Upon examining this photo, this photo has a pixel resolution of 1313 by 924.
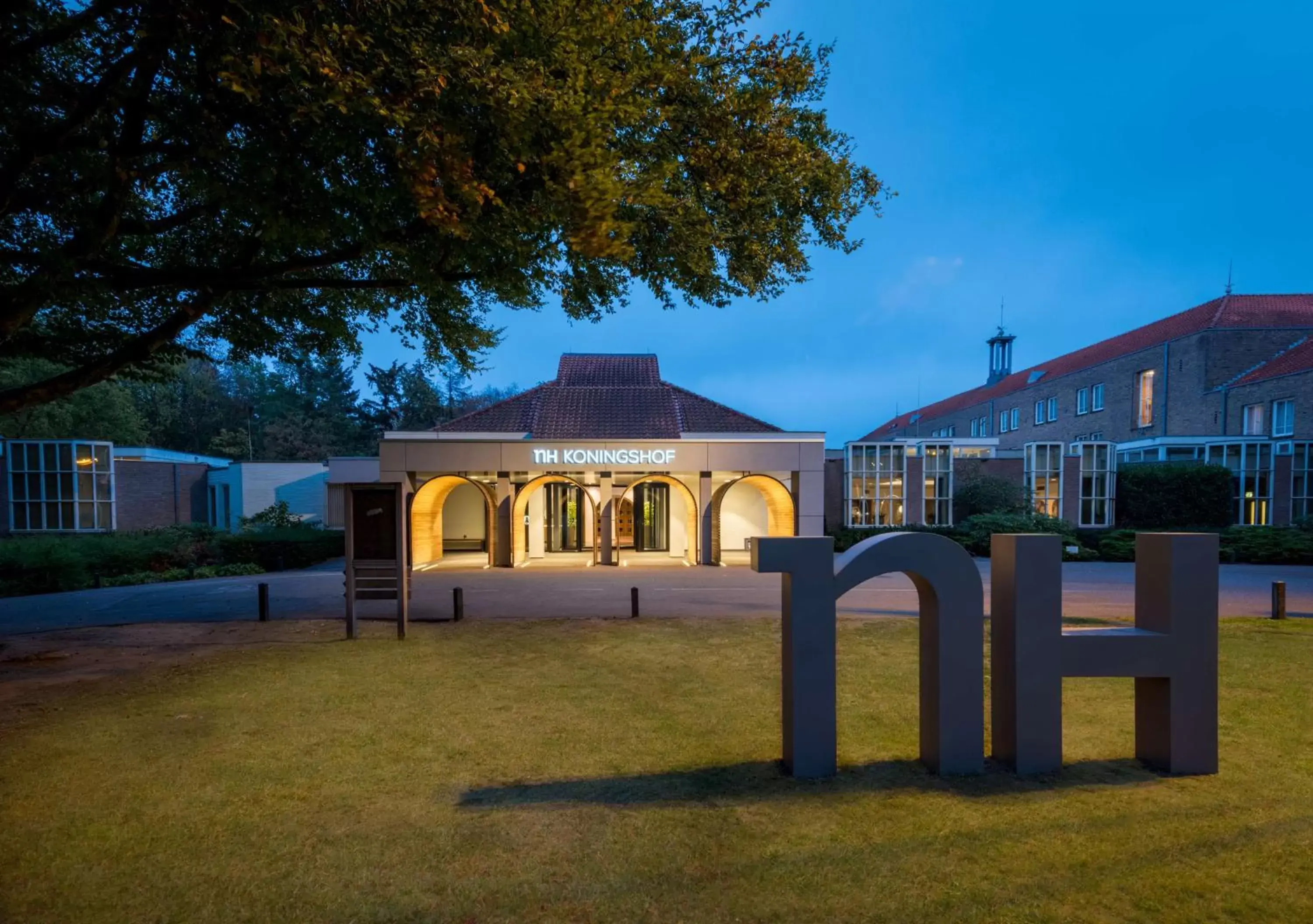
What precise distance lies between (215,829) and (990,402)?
58406 millimetres

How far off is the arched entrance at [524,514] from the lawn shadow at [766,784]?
49.7 ft

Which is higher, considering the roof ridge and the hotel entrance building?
the roof ridge

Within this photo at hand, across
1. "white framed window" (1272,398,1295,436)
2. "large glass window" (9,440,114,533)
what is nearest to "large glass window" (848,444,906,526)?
"white framed window" (1272,398,1295,436)

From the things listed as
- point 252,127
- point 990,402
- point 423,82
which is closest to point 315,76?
point 423,82

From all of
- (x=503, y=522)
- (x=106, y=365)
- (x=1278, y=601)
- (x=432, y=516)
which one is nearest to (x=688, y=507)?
(x=503, y=522)

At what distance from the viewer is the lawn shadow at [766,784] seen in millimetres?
4164

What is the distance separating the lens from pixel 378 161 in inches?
260

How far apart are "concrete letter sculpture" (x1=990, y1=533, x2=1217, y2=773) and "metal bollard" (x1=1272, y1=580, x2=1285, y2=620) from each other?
8.76 m

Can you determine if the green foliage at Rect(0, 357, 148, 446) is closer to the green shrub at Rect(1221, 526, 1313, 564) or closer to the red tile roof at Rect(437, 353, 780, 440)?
the red tile roof at Rect(437, 353, 780, 440)

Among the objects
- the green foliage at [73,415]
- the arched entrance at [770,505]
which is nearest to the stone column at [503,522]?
the arched entrance at [770,505]

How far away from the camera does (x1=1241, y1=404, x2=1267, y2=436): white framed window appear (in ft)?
96.8

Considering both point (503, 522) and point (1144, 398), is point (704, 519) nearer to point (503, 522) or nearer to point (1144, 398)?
point (503, 522)

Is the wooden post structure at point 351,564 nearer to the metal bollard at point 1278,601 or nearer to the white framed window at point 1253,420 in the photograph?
the metal bollard at point 1278,601

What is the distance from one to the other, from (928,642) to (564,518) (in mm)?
20006
